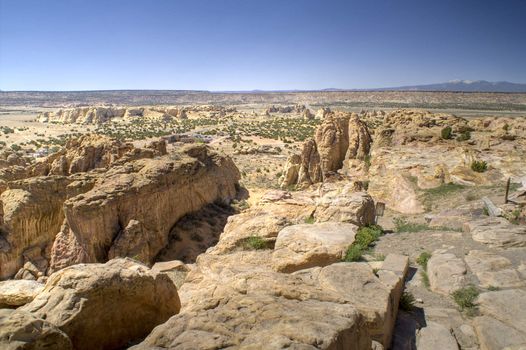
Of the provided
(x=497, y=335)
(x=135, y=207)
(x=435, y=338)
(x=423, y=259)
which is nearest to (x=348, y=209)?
(x=423, y=259)

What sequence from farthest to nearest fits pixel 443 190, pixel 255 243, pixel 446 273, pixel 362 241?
pixel 443 190, pixel 255 243, pixel 362 241, pixel 446 273

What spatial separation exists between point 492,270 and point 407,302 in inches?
98.5

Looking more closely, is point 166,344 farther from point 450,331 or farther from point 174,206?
point 174,206

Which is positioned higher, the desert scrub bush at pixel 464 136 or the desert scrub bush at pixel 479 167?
the desert scrub bush at pixel 464 136

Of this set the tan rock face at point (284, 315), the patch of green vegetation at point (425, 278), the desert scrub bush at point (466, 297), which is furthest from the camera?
the patch of green vegetation at point (425, 278)

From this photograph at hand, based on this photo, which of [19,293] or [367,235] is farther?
[367,235]

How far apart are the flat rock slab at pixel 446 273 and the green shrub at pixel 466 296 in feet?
0.54

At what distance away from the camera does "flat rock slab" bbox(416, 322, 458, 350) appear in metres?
5.95

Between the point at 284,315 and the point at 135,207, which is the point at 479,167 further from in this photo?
the point at 284,315

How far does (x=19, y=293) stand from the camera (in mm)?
6211

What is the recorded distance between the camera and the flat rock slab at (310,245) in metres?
8.97

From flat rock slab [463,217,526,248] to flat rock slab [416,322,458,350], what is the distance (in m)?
4.34

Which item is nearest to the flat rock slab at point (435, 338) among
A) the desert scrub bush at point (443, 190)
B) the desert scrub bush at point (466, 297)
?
the desert scrub bush at point (466, 297)

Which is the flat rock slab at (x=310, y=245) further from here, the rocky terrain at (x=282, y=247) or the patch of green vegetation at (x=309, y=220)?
the patch of green vegetation at (x=309, y=220)
